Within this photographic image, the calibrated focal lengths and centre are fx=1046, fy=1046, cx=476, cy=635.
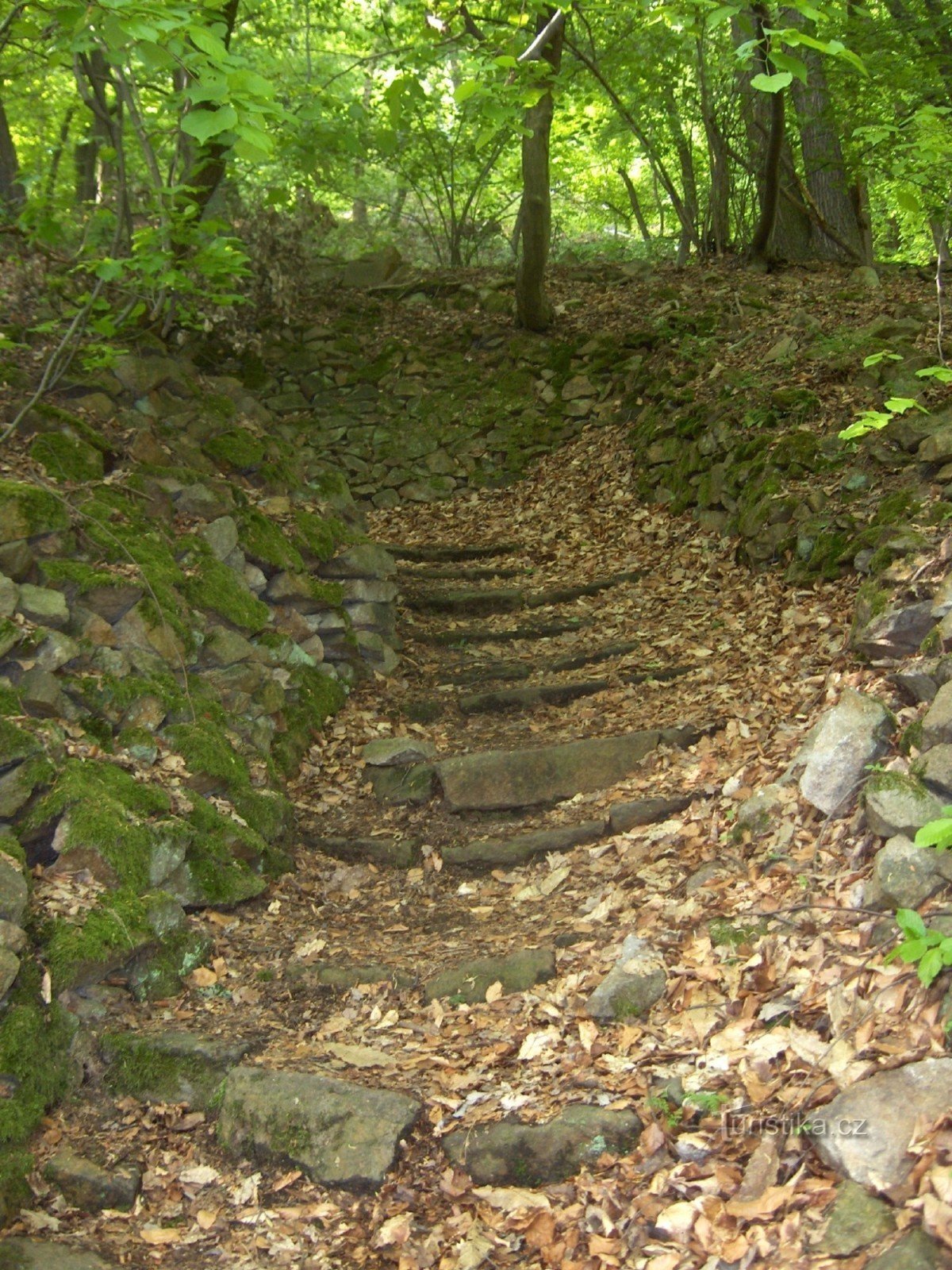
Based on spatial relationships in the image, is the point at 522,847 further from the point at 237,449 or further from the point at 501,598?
the point at 237,449

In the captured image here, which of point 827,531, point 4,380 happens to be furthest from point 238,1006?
point 827,531

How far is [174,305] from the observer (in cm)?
688

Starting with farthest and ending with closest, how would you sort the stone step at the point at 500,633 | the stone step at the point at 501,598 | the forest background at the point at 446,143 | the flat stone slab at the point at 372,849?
1. the stone step at the point at 501,598
2. the stone step at the point at 500,633
3. the forest background at the point at 446,143
4. the flat stone slab at the point at 372,849

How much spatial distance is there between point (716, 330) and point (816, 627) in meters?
4.55

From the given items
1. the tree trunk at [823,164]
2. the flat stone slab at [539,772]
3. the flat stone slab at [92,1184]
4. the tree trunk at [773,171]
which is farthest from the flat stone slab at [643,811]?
the tree trunk at [823,164]

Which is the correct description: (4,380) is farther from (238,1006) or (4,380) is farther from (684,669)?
(684,669)

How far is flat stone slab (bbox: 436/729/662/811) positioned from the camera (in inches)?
201

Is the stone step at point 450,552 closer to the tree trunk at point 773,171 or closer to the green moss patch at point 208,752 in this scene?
the green moss patch at point 208,752

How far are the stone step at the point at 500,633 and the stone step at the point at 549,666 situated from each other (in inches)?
15.9

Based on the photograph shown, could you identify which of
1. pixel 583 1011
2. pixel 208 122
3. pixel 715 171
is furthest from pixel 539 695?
pixel 715 171

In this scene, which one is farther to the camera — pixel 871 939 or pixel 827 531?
pixel 827 531

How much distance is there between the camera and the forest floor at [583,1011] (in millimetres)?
2709

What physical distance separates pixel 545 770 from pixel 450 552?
3330 millimetres

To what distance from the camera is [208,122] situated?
334 centimetres
